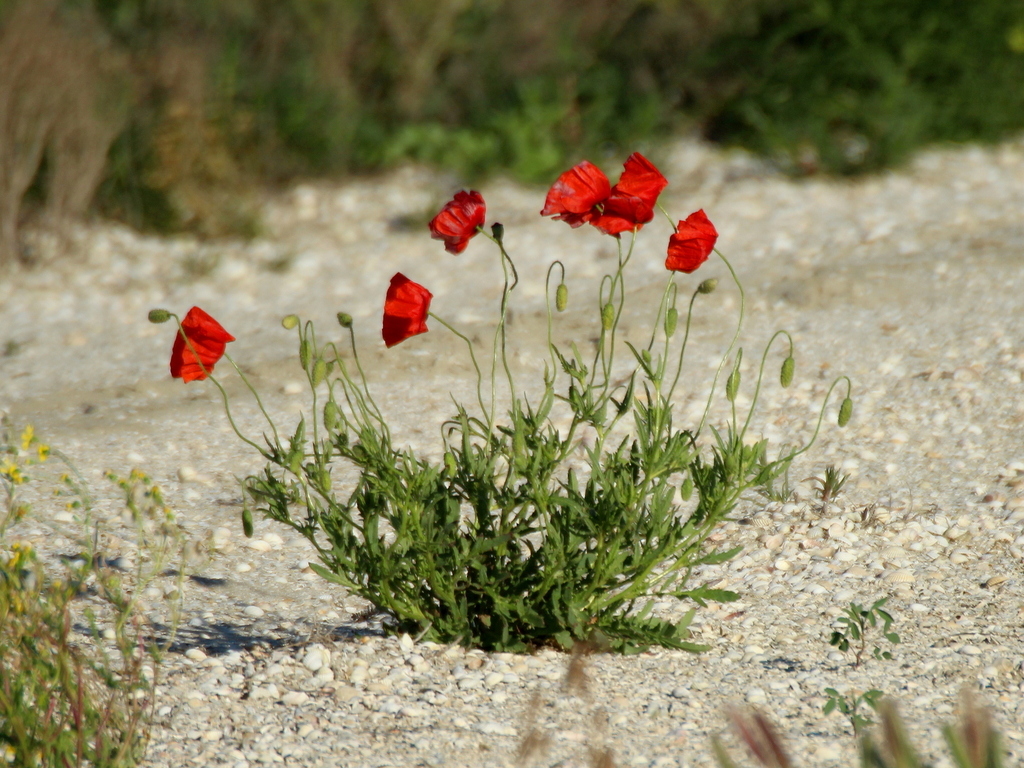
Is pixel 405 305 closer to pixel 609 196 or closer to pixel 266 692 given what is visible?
pixel 609 196

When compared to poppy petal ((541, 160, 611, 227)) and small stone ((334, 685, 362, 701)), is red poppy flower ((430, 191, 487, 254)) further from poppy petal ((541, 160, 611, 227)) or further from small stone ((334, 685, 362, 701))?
small stone ((334, 685, 362, 701))

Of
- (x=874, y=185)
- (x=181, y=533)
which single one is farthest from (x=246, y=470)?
(x=874, y=185)

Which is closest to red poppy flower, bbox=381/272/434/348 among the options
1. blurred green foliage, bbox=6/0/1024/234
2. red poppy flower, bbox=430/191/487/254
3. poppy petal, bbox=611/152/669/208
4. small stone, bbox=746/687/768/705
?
red poppy flower, bbox=430/191/487/254

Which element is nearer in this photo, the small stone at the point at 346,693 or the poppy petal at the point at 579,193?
the poppy petal at the point at 579,193

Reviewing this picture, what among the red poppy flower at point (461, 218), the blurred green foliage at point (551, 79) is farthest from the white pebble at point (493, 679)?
the blurred green foliage at point (551, 79)

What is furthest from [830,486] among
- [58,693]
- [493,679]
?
[58,693]

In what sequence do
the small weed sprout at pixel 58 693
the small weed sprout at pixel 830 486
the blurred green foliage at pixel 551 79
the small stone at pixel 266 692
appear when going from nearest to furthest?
the small weed sprout at pixel 58 693 < the small stone at pixel 266 692 < the small weed sprout at pixel 830 486 < the blurred green foliage at pixel 551 79

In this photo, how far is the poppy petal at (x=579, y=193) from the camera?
6.49 feet

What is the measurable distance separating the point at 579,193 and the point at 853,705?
1.08 meters

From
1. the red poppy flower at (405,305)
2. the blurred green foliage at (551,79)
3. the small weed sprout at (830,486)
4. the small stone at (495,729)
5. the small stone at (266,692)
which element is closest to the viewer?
the red poppy flower at (405,305)

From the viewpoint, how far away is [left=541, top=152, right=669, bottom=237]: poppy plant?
76.4 inches

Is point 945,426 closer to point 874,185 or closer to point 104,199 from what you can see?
point 874,185

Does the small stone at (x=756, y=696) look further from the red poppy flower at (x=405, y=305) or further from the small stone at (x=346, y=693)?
the red poppy flower at (x=405, y=305)

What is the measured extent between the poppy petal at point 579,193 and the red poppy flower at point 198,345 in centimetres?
62
